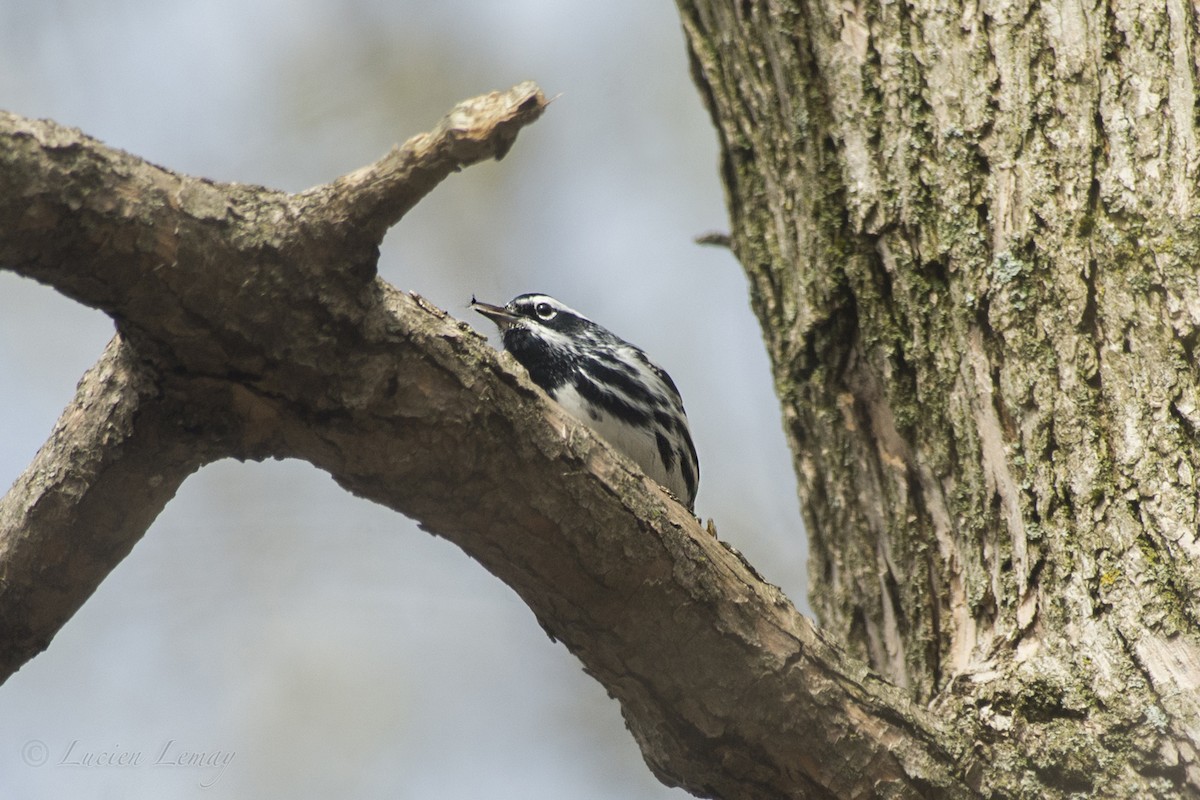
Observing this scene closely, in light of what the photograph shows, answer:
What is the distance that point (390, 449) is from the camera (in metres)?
2.09

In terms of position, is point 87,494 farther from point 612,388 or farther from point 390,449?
point 612,388

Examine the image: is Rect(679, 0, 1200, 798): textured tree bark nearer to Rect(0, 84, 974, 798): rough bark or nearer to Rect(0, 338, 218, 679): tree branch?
Rect(0, 84, 974, 798): rough bark

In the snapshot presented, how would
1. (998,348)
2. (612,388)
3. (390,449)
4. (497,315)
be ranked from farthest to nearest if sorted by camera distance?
(497,315), (612,388), (998,348), (390,449)

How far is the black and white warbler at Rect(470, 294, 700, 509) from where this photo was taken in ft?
13.1

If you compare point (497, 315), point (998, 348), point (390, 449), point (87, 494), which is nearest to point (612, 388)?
point (497, 315)

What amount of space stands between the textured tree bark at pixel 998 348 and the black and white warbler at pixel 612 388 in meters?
0.64

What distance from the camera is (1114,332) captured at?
268 centimetres

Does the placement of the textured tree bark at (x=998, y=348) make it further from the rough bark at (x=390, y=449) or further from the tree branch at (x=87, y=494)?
the tree branch at (x=87, y=494)

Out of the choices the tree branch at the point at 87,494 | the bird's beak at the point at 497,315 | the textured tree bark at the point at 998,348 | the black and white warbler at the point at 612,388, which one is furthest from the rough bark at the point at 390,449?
the bird's beak at the point at 497,315

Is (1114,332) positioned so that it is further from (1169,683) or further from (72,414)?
(72,414)

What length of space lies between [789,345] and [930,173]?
677 mm

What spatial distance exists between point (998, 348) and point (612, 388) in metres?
1.57

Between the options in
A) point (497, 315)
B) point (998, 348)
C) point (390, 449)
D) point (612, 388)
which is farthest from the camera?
point (497, 315)

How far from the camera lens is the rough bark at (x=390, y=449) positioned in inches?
71.9
